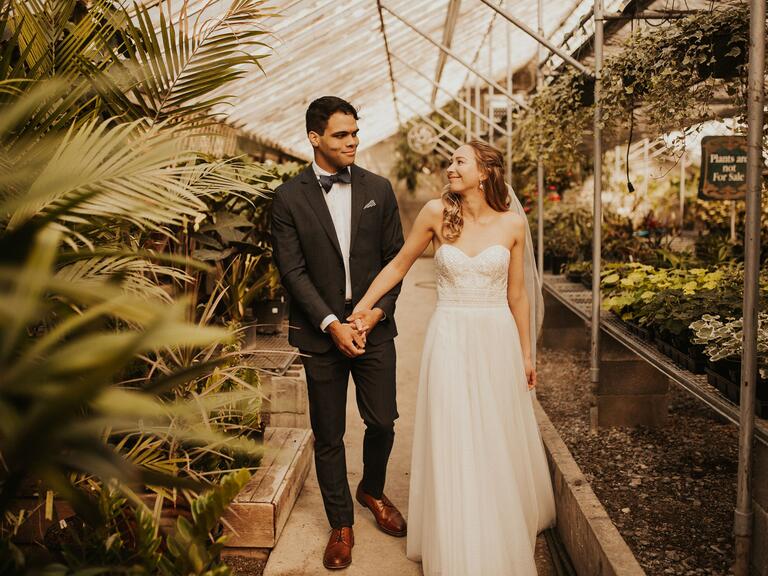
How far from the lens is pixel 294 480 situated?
3291 mm

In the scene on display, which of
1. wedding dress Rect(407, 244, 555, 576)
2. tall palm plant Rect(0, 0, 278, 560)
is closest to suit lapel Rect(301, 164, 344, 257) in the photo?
tall palm plant Rect(0, 0, 278, 560)

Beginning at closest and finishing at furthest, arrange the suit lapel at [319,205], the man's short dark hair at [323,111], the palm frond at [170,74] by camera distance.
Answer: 1. the palm frond at [170,74]
2. the man's short dark hair at [323,111]
3. the suit lapel at [319,205]

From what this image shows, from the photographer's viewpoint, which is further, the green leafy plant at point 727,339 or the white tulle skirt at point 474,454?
the green leafy plant at point 727,339

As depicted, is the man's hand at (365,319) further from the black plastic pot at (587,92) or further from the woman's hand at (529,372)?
the black plastic pot at (587,92)

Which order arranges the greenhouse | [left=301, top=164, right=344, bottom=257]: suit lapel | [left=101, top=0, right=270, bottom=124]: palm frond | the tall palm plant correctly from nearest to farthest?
the tall palm plant < the greenhouse < [left=101, top=0, right=270, bottom=124]: palm frond < [left=301, top=164, right=344, bottom=257]: suit lapel

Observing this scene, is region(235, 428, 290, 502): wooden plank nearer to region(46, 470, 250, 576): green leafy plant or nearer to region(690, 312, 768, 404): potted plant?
region(46, 470, 250, 576): green leafy plant

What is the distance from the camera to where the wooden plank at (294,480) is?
2.93 metres

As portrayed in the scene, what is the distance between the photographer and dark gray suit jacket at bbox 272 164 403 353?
280 centimetres

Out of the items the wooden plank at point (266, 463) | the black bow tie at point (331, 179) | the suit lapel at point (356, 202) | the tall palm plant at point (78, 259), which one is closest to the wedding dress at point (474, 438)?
the suit lapel at point (356, 202)

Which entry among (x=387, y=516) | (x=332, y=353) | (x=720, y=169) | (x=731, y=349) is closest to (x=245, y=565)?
(x=387, y=516)

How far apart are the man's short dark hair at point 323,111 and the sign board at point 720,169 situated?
2.91 m

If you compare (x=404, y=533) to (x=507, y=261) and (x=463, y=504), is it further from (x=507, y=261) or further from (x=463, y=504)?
(x=507, y=261)

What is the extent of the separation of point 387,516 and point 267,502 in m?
0.52

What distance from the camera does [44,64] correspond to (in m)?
2.42
